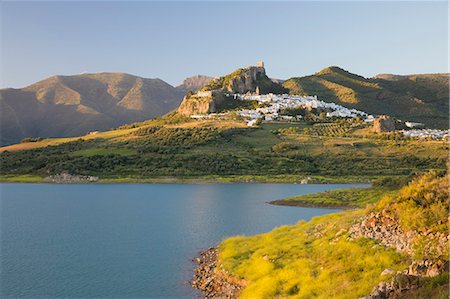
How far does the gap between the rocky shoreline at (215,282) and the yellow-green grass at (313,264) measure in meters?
0.48

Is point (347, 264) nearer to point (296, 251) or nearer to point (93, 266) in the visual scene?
point (296, 251)

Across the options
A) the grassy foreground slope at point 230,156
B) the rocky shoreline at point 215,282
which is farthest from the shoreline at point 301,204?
the grassy foreground slope at point 230,156

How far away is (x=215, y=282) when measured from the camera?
26.7m

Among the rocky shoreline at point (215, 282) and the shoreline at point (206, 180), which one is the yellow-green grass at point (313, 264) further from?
the shoreline at point (206, 180)

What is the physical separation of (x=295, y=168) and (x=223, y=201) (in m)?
41.0

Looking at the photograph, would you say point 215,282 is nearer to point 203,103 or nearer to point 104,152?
point 104,152

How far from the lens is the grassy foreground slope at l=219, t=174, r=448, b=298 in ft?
64.7

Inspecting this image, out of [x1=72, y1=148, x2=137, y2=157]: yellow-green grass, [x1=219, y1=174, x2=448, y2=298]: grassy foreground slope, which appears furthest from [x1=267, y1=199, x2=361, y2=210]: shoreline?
[x1=72, y1=148, x2=137, y2=157]: yellow-green grass

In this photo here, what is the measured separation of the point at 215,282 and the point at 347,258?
8.29m

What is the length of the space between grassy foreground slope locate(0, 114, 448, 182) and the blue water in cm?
1822

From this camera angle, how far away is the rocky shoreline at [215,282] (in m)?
25.1

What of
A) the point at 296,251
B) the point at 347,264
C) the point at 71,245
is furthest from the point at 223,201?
the point at 347,264

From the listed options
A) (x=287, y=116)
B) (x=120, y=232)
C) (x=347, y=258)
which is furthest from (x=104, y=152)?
(x=347, y=258)

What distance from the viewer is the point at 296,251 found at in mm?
27250
